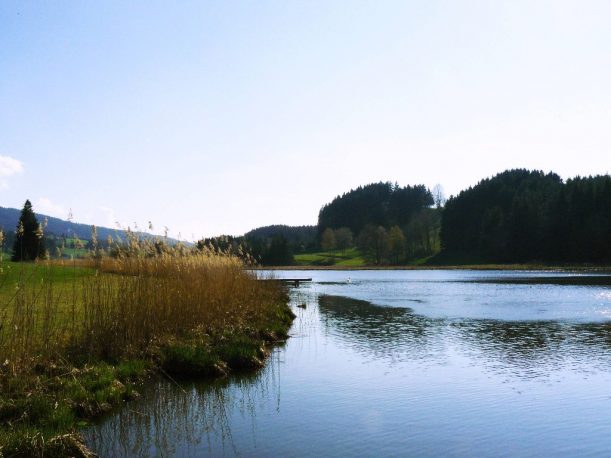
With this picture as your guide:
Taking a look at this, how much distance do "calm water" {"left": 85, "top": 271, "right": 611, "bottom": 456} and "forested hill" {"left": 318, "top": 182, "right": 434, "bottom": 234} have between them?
15243 cm

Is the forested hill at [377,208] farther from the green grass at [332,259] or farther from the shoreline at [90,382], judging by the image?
the shoreline at [90,382]

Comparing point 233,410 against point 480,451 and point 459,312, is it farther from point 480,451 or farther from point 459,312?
point 459,312

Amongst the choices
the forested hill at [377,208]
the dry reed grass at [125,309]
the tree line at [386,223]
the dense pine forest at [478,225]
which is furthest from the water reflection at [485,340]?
the forested hill at [377,208]

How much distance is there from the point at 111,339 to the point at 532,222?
10180 cm

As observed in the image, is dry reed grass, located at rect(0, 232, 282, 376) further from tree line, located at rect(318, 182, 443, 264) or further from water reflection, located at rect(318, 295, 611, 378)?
tree line, located at rect(318, 182, 443, 264)

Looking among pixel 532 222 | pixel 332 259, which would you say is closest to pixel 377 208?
pixel 332 259

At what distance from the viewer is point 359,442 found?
29.3ft

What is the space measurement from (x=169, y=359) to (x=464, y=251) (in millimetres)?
119920

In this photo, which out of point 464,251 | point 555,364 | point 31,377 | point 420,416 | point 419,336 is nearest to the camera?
point 31,377

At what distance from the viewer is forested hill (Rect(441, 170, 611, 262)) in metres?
90.4

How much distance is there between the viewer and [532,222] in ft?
340

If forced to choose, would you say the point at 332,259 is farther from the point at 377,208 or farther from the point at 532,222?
the point at 532,222

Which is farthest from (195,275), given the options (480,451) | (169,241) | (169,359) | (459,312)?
(459,312)

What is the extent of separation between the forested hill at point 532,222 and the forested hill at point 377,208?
116 ft
